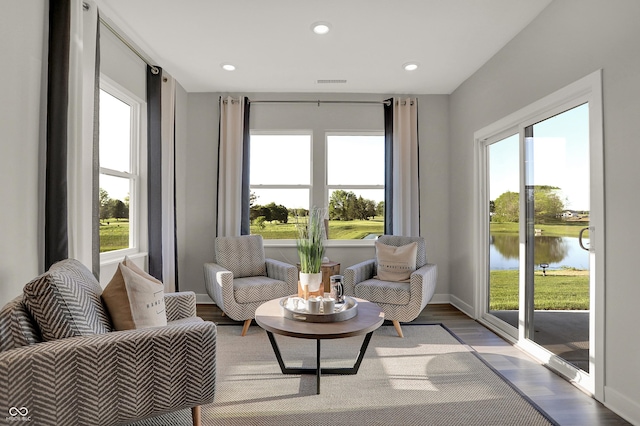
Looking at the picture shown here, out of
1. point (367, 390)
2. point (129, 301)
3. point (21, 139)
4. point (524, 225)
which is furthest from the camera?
point (524, 225)

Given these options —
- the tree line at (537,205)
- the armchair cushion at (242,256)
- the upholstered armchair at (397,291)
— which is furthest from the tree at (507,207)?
the armchair cushion at (242,256)

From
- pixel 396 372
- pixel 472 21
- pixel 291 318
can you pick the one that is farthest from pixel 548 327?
pixel 472 21

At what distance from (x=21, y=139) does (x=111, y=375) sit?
147 cm

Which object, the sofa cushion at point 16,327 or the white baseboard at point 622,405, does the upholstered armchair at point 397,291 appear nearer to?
the white baseboard at point 622,405

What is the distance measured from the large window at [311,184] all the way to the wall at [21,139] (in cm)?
264

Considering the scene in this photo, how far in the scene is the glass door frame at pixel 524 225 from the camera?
2213mm

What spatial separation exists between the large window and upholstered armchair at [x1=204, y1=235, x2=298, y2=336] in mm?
597

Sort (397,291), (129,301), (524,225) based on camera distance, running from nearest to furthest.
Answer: (129,301), (524,225), (397,291)

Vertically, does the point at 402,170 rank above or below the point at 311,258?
above

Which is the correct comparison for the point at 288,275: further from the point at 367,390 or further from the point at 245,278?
the point at 367,390

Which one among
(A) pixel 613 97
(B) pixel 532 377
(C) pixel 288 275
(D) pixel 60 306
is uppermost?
(A) pixel 613 97

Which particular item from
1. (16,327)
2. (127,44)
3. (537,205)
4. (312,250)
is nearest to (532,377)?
(537,205)

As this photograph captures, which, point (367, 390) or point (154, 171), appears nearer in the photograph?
point (367, 390)

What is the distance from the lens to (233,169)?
4465 mm
